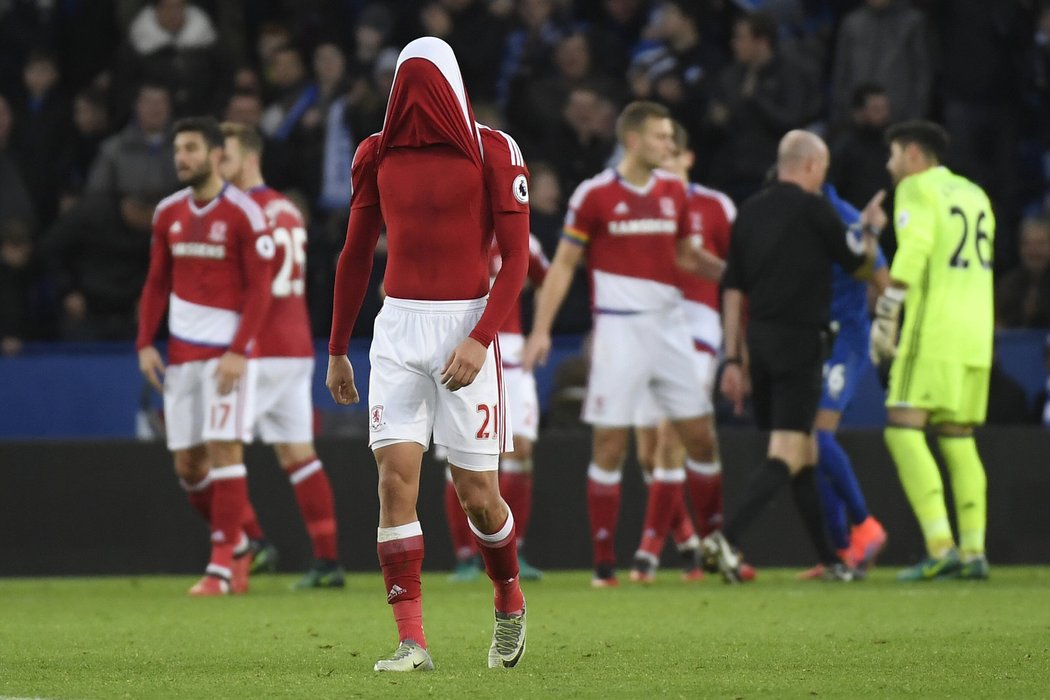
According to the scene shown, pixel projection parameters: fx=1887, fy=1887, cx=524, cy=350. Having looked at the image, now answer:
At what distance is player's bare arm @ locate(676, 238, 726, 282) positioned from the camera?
10.6m

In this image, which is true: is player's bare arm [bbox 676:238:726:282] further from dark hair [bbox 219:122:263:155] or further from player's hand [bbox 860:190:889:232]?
dark hair [bbox 219:122:263:155]

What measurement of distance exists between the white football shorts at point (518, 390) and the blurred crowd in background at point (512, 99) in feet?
9.50

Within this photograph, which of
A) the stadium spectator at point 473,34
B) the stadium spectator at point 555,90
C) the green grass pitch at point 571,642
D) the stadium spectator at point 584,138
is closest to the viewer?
the green grass pitch at point 571,642

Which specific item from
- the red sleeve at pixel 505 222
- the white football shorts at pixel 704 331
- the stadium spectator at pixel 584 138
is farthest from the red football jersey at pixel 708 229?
the red sleeve at pixel 505 222

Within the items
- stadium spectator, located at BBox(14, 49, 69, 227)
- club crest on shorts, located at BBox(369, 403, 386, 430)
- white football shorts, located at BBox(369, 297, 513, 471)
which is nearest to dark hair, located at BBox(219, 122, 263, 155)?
white football shorts, located at BBox(369, 297, 513, 471)

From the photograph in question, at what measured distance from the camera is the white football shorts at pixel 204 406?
10.1 meters

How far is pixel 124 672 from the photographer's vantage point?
6.17 meters

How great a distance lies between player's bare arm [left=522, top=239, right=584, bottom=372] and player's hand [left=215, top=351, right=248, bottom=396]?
5.09 ft

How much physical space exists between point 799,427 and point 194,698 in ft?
17.0

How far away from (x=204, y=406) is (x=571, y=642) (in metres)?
3.74

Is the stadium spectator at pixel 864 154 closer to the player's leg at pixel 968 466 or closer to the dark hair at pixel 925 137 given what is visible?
the dark hair at pixel 925 137

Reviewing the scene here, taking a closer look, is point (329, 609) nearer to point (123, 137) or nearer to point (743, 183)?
point (743, 183)

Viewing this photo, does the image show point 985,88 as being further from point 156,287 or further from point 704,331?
point 156,287

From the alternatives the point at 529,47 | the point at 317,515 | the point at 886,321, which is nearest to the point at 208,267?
the point at 317,515
